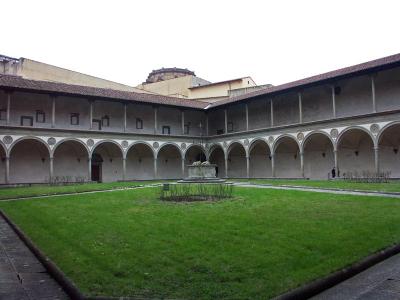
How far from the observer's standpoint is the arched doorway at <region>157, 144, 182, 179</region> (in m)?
40.7

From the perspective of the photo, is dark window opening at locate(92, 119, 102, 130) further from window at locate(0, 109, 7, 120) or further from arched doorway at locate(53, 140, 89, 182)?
window at locate(0, 109, 7, 120)

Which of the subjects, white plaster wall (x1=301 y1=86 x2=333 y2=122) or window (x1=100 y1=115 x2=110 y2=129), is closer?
white plaster wall (x1=301 y1=86 x2=333 y2=122)

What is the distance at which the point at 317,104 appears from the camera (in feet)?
110

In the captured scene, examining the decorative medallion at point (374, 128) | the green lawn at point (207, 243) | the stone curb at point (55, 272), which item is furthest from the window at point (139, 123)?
the stone curb at point (55, 272)

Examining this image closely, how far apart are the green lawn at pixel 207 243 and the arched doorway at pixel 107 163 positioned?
79.4ft

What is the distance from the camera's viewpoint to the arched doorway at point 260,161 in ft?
126

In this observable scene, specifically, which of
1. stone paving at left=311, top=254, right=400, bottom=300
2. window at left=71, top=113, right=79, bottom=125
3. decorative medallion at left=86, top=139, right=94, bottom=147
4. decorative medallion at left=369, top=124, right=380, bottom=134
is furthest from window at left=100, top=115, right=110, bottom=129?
stone paving at left=311, top=254, right=400, bottom=300

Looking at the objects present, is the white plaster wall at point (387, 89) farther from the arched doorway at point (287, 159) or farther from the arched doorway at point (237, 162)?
the arched doorway at point (237, 162)

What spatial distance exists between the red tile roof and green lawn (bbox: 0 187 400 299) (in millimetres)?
19690

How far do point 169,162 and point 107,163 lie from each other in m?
7.02

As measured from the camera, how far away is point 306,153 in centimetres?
3503

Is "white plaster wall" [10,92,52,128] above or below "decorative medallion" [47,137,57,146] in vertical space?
above

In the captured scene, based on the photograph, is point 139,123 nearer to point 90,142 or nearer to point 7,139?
point 90,142

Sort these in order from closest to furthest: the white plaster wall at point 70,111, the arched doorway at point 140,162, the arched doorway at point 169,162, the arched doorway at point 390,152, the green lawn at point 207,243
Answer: the green lawn at point 207,243 → the arched doorway at point 390,152 → the white plaster wall at point 70,111 → the arched doorway at point 140,162 → the arched doorway at point 169,162
